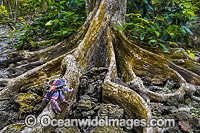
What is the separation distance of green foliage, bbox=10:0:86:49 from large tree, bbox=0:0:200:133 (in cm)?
80

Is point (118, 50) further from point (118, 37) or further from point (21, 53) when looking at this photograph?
point (21, 53)

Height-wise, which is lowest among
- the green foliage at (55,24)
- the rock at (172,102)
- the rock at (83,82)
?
the rock at (172,102)

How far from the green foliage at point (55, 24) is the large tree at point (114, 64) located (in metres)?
0.80

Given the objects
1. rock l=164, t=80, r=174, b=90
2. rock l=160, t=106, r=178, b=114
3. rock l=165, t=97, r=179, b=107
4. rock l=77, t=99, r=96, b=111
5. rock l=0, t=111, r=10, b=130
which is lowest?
rock l=0, t=111, r=10, b=130

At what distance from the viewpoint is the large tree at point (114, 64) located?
238cm

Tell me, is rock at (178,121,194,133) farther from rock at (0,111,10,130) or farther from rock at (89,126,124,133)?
rock at (0,111,10,130)

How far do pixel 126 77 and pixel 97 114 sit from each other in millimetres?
1452

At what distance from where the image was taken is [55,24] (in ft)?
14.2

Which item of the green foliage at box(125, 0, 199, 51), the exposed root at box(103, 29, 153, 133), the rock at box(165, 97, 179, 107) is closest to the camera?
the exposed root at box(103, 29, 153, 133)

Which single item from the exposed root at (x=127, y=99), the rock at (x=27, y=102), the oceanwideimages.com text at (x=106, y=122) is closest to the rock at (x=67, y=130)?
the oceanwideimages.com text at (x=106, y=122)

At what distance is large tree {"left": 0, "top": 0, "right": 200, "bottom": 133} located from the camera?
238 cm

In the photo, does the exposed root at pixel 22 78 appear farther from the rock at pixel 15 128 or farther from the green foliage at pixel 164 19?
the green foliage at pixel 164 19

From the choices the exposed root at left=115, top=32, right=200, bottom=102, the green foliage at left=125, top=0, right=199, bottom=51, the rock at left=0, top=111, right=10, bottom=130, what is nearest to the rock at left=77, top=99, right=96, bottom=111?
the exposed root at left=115, top=32, right=200, bottom=102

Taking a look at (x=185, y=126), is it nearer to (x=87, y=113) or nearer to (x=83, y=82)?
(x=87, y=113)
